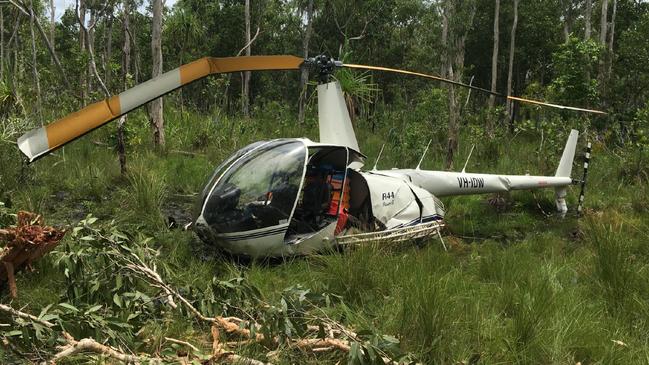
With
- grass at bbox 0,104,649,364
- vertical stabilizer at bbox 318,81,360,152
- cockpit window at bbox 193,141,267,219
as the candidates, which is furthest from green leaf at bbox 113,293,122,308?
vertical stabilizer at bbox 318,81,360,152

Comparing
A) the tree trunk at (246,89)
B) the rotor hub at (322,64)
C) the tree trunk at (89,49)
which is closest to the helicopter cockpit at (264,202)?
the rotor hub at (322,64)

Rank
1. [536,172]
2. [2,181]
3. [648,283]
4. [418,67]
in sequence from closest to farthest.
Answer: [648,283], [2,181], [536,172], [418,67]

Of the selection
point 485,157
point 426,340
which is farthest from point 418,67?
point 426,340

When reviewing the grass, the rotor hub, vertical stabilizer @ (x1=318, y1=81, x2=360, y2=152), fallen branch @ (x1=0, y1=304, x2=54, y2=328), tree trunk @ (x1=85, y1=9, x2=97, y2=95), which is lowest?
the grass

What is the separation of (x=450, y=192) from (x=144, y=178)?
14.0 feet

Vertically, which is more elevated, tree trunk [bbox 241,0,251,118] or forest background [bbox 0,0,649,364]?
tree trunk [bbox 241,0,251,118]

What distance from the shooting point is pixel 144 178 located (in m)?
7.24

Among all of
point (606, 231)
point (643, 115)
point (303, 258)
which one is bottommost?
point (303, 258)

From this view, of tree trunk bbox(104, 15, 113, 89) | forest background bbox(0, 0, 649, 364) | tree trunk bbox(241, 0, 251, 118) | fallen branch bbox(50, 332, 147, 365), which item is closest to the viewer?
fallen branch bbox(50, 332, 147, 365)

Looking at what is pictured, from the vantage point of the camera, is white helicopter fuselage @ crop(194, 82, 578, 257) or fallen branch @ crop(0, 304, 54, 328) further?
white helicopter fuselage @ crop(194, 82, 578, 257)

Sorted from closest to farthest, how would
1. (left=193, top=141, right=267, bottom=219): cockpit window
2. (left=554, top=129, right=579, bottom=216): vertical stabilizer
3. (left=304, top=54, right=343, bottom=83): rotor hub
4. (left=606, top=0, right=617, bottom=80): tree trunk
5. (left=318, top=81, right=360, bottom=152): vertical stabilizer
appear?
(left=193, top=141, right=267, bottom=219): cockpit window
(left=304, top=54, right=343, bottom=83): rotor hub
(left=318, top=81, right=360, bottom=152): vertical stabilizer
(left=554, top=129, right=579, bottom=216): vertical stabilizer
(left=606, top=0, right=617, bottom=80): tree trunk

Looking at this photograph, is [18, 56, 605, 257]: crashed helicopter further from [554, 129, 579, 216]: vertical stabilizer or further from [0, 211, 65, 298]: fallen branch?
[554, 129, 579, 216]: vertical stabilizer

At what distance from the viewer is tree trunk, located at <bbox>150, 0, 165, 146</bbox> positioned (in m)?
10.1

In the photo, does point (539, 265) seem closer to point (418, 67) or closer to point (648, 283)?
point (648, 283)
